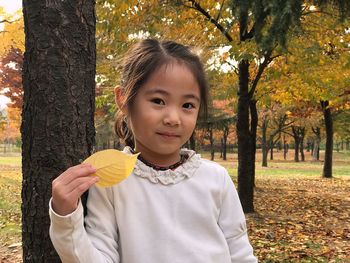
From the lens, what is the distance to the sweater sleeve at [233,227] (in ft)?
5.25

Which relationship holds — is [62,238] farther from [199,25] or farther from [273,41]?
[199,25]

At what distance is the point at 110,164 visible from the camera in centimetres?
121

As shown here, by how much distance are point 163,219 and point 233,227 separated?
0.34 m

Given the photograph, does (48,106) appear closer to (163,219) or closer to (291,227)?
(163,219)

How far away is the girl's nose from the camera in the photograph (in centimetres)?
142

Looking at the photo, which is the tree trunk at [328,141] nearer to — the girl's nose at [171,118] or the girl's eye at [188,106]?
the girl's eye at [188,106]

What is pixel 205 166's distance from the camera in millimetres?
1638

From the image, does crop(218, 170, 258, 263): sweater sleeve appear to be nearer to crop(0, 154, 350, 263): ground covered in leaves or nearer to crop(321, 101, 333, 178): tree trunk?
crop(0, 154, 350, 263): ground covered in leaves

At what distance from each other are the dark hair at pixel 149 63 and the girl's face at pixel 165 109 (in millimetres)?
25

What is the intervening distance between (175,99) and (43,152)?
1.87 feet

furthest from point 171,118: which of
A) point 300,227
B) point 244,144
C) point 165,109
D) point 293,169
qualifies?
point 293,169

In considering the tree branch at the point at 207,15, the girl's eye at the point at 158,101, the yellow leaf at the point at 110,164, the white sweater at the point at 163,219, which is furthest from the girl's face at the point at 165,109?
the tree branch at the point at 207,15

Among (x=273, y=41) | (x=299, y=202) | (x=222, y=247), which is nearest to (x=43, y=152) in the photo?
(x=222, y=247)

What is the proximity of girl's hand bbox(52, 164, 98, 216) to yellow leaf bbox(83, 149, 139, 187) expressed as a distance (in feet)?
0.17
